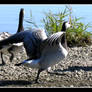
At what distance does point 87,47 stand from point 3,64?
3021 millimetres

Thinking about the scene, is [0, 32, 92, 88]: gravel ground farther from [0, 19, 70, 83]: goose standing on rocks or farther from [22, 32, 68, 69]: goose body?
[22, 32, 68, 69]: goose body

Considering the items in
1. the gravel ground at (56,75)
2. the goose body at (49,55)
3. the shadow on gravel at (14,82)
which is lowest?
the gravel ground at (56,75)

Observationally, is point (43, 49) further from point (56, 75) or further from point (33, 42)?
point (56, 75)

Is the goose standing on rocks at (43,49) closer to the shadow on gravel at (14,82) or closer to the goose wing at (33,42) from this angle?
the goose wing at (33,42)

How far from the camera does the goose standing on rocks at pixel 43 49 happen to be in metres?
6.45

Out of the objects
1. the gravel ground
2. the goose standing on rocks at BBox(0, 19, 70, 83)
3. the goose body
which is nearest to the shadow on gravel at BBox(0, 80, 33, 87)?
the gravel ground

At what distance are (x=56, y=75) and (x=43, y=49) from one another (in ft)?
3.59

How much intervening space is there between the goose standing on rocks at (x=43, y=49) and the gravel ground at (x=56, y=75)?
1.21ft

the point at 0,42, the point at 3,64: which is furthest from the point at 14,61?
the point at 0,42

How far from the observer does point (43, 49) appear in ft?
21.7

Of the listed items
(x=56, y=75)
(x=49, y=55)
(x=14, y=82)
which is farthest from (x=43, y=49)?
(x=56, y=75)

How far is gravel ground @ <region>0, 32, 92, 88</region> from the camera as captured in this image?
683 centimetres

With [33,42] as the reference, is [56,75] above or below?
below

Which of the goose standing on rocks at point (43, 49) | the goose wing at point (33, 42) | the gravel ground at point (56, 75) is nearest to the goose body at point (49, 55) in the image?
the goose standing on rocks at point (43, 49)
